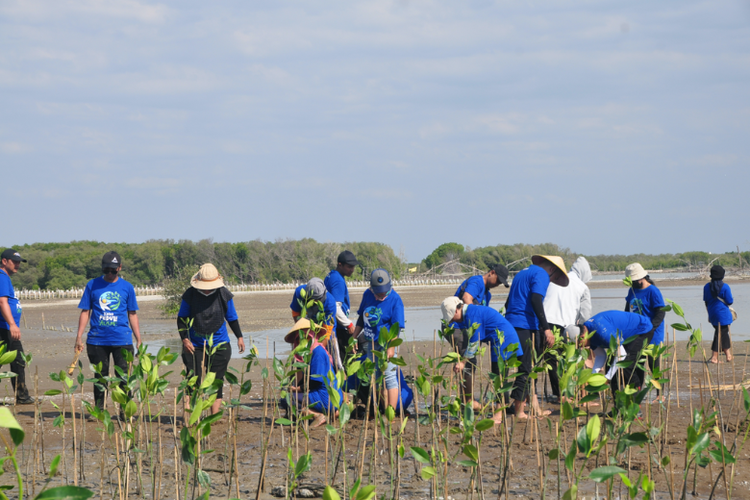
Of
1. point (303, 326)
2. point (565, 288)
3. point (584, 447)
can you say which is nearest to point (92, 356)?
point (303, 326)

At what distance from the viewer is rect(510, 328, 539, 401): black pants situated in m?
5.85

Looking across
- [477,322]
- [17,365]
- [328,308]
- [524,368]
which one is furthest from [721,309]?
[17,365]

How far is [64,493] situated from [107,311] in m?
5.43

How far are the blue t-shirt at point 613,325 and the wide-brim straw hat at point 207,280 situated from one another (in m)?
3.36

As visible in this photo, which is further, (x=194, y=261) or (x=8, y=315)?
(x=194, y=261)

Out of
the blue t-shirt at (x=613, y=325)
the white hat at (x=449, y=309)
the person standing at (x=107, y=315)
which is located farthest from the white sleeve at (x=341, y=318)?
the blue t-shirt at (x=613, y=325)

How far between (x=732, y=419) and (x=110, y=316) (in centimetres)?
594

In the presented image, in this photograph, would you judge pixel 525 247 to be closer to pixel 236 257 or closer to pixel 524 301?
pixel 236 257

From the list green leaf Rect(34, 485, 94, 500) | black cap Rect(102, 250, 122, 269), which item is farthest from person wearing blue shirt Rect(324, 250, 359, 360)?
green leaf Rect(34, 485, 94, 500)

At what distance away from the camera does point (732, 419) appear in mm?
6117

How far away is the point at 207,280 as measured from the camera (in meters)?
6.12

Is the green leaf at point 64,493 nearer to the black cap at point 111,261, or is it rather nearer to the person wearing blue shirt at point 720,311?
the black cap at point 111,261

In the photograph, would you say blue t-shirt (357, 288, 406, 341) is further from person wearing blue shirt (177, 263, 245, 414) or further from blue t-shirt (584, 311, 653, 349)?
blue t-shirt (584, 311, 653, 349)

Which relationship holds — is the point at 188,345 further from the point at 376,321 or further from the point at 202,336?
the point at 376,321
